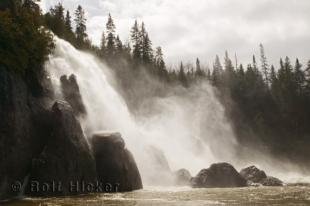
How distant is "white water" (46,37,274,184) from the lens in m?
46.5

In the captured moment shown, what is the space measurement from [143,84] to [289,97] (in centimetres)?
3829

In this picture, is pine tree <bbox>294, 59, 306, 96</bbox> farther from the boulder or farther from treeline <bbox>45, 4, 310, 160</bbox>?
the boulder

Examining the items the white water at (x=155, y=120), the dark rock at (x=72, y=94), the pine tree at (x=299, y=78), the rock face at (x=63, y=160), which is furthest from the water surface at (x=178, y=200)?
the pine tree at (x=299, y=78)

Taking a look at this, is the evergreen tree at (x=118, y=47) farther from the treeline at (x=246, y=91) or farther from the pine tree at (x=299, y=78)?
the pine tree at (x=299, y=78)

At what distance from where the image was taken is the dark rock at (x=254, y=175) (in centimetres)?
4397

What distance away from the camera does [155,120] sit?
3184 inches

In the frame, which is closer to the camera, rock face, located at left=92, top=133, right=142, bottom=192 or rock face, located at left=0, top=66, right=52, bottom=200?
rock face, located at left=0, top=66, right=52, bottom=200

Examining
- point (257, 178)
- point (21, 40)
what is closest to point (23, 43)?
point (21, 40)

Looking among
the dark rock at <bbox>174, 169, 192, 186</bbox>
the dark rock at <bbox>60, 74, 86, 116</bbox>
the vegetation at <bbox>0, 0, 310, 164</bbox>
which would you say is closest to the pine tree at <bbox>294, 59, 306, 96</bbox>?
the vegetation at <bbox>0, 0, 310, 164</bbox>

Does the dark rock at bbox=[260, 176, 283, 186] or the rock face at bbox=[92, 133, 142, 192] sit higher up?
the rock face at bbox=[92, 133, 142, 192]

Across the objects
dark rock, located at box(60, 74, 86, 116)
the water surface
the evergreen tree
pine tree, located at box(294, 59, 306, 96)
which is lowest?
the water surface

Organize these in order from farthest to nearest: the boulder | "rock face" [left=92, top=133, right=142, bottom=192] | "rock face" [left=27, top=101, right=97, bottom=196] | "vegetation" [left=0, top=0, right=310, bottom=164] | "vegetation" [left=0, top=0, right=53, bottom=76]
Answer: "vegetation" [left=0, top=0, right=310, bottom=164] < the boulder < "rock face" [left=92, top=133, right=142, bottom=192] < "vegetation" [left=0, top=0, right=53, bottom=76] < "rock face" [left=27, top=101, right=97, bottom=196]

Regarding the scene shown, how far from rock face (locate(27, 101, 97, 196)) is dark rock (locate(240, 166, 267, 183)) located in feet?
58.5

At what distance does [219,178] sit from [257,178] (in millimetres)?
5073
